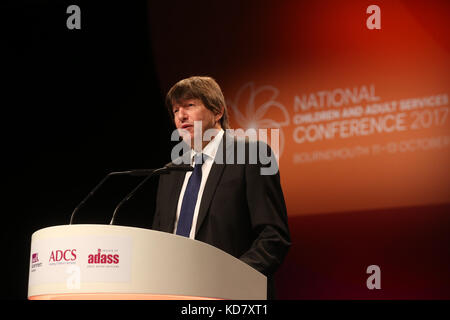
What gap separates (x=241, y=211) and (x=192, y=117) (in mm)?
525

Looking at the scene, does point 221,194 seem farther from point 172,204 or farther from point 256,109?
point 256,109

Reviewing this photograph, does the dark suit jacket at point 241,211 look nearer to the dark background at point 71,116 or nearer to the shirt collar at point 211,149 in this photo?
the shirt collar at point 211,149

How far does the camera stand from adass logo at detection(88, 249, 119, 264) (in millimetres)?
1743

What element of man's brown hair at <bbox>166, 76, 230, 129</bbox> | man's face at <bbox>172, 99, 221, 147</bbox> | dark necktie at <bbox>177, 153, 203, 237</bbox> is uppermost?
man's brown hair at <bbox>166, 76, 230, 129</bbox>

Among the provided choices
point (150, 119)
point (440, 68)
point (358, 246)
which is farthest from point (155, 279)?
point (150, 119)

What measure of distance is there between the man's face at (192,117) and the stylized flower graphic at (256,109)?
95cm

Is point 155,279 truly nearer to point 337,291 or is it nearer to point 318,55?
point 337,291

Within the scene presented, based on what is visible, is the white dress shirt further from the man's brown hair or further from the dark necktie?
the man's brown hair

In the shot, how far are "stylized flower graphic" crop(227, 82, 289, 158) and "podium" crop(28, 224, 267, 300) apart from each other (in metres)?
1.93

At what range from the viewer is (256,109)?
378 centimetres

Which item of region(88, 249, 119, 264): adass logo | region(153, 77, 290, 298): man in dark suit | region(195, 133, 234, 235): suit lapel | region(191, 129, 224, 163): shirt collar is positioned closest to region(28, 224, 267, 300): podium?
region(88, 249, 119, 264): adass logo

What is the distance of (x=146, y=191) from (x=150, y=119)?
0.53 metres

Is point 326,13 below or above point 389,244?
above

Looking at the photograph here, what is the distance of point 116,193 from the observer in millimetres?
4285
